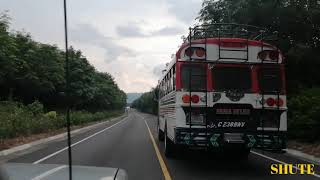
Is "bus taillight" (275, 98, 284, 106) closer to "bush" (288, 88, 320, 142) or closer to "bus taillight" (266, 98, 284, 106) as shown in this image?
"bus taillight" (266, 98, 284, 106)

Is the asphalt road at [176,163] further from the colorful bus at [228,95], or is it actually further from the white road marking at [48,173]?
the white road marking at [48,173]

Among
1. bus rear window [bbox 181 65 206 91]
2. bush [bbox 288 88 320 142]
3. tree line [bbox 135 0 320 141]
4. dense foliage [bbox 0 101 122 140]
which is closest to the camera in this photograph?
bus rear window [bbox 181 65 206 91]

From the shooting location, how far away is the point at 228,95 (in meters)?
12.7

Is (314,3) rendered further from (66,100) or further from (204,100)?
(66,100)

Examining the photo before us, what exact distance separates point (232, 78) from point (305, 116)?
8.14 metres

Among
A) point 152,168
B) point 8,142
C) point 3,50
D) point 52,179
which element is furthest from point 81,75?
point 52,179

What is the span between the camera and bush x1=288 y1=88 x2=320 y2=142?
19594 millimetres

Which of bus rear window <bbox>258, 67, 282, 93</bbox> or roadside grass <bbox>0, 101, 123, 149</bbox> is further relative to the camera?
roadside grass <bbox>0, 101, 123, 149</bbox>

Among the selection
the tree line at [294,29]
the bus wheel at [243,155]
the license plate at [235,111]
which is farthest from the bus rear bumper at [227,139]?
the tree line at [294,29]

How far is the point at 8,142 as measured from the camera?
2298 centimetres

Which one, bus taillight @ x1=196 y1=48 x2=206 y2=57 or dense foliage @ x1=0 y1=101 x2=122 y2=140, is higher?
bus taillight @ x1=196 y1=48 x2=206 y2=57

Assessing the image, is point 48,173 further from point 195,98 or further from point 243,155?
point 243,155

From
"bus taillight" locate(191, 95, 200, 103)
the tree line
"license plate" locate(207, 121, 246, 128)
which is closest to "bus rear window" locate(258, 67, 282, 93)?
"license plate" locate(207, 121, 246, 128)

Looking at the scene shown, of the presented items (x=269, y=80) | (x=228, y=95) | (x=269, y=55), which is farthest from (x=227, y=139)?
(x=269, y=55)
